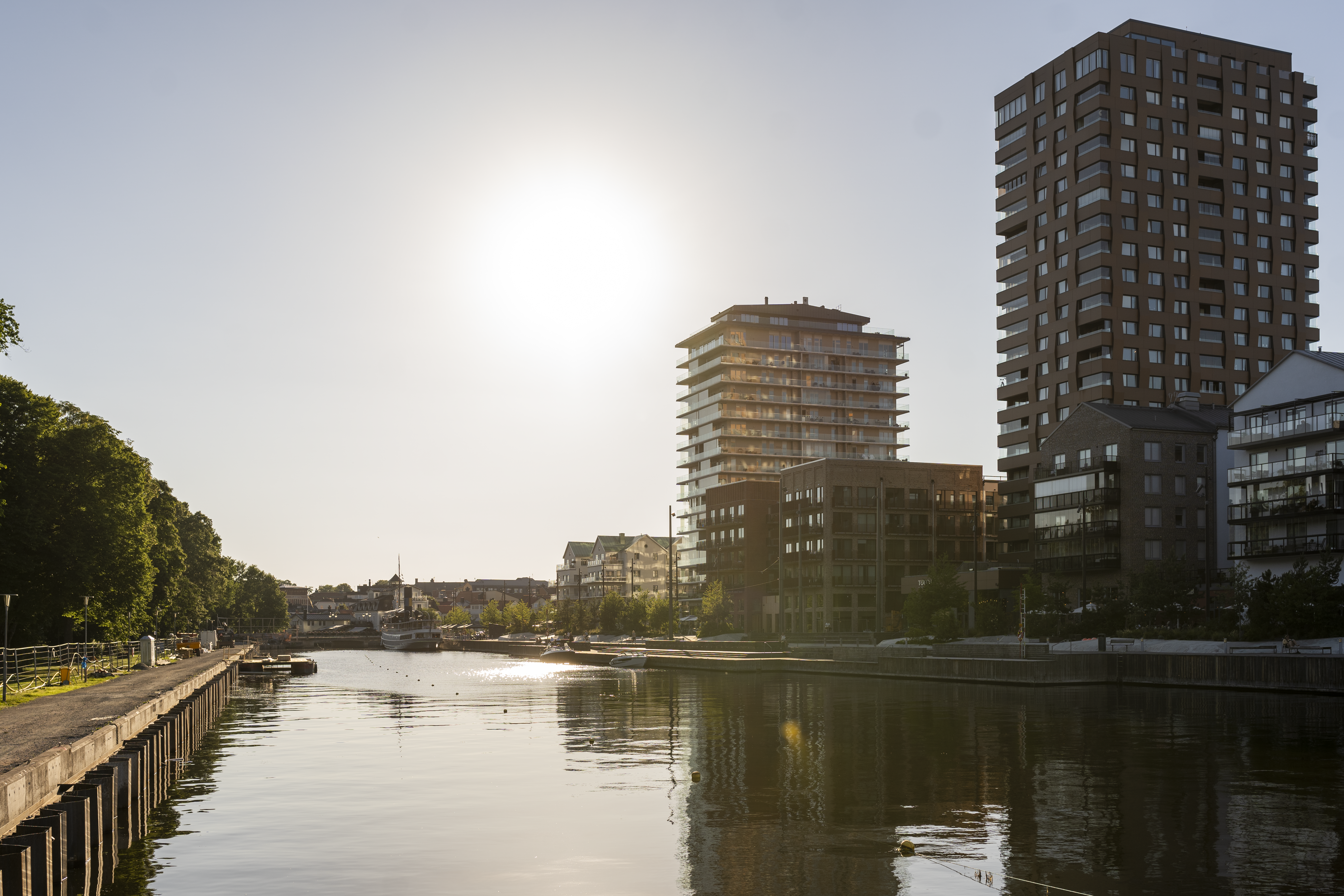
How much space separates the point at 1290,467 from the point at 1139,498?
50.7ft

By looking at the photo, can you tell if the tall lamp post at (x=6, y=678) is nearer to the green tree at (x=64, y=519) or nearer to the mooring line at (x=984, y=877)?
the green tree at (x=64, y=519)

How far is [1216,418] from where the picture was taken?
120938mm

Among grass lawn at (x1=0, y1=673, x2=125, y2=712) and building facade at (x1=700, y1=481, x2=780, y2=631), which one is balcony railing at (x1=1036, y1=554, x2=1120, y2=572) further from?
→ grass lawn at (x1=0, y1=673, x2=125, y2=712)

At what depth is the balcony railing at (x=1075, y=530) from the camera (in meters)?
114

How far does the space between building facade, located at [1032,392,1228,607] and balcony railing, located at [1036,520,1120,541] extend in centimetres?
10

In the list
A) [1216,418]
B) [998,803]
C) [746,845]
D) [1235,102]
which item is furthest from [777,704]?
[1235,102]

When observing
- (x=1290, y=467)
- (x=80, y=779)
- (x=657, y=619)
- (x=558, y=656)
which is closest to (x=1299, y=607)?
(x=1290, y=467)

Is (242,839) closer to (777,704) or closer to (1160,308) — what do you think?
(777,704)

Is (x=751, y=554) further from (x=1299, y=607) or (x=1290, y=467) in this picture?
(x=1299, y=607)

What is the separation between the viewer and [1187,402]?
125688 mm

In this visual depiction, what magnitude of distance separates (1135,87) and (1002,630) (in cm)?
7353

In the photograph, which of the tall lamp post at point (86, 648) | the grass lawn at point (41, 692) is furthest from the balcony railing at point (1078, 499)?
the grass lawn at point (41, 692)

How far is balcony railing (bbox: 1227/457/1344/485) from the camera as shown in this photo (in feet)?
310

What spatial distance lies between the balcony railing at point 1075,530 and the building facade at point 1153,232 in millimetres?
19849
